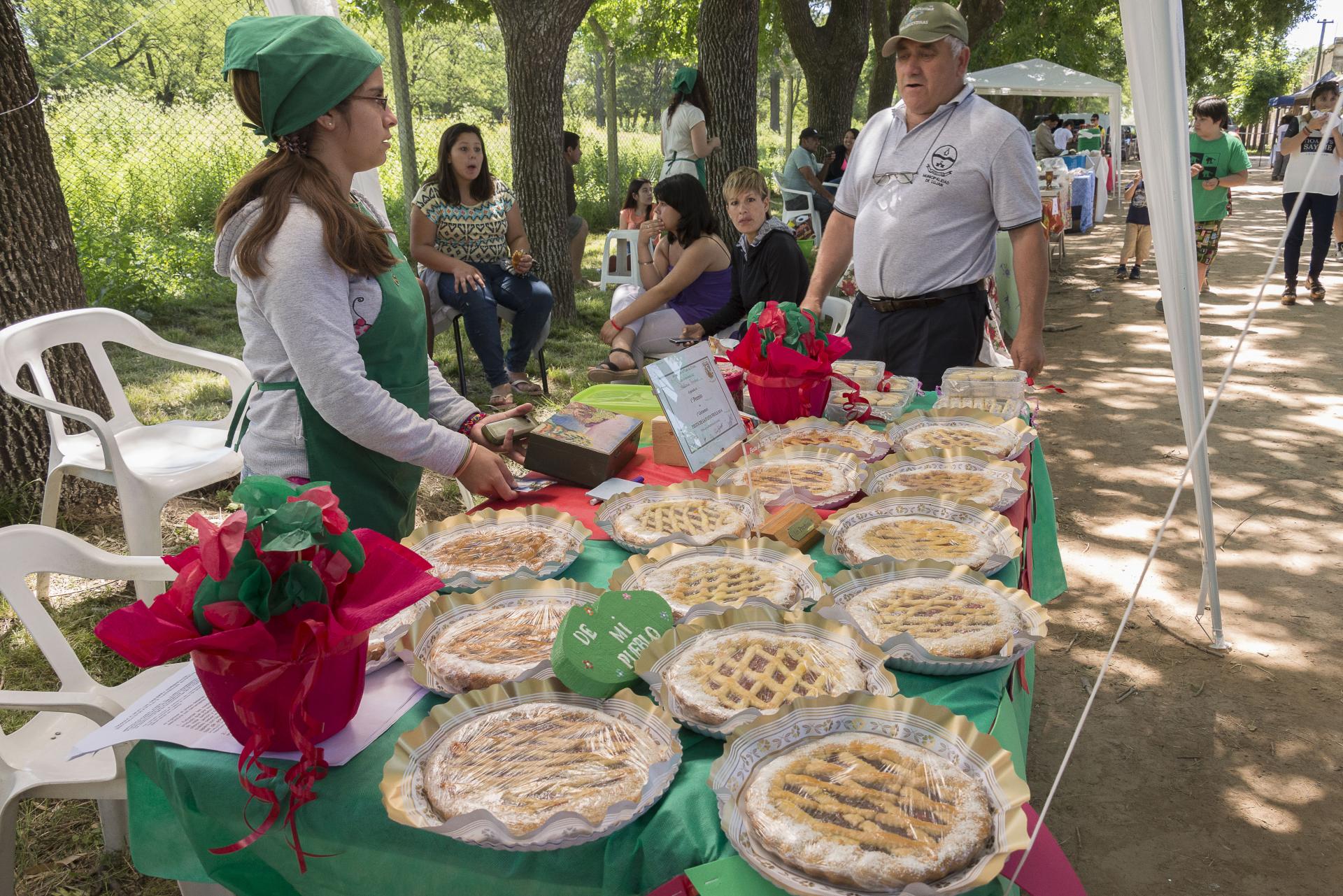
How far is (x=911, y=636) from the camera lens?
1319mm

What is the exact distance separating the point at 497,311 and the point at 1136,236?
8.27 m

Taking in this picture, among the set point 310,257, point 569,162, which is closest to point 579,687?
point 310,257

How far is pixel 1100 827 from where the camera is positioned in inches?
99.7

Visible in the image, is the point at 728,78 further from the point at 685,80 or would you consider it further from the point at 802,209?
the point at 802,209

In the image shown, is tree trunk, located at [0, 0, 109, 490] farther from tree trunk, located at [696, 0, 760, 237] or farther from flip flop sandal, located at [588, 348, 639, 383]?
tree trunk, located at [696, 0, 760, 237]

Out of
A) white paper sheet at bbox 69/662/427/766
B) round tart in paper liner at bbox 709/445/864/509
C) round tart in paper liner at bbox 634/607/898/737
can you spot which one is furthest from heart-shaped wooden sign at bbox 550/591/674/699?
round tart in paper liner at bbox 709/445/864/509

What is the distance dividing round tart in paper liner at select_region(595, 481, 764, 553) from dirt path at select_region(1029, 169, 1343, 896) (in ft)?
4.66

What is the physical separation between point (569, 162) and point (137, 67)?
19.0 feet

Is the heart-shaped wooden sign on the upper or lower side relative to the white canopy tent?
lower

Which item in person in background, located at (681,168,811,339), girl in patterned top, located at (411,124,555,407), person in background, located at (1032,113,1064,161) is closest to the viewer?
person in background, located at (681,168,811,339)

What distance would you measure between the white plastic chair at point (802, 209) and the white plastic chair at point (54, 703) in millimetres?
9727

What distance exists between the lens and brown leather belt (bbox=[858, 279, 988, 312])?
3.21 metres

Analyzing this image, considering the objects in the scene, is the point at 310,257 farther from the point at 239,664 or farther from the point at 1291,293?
the point at 1291,293

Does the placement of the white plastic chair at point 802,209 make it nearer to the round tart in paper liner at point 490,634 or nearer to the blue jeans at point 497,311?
the blue jeans at point 497,311
